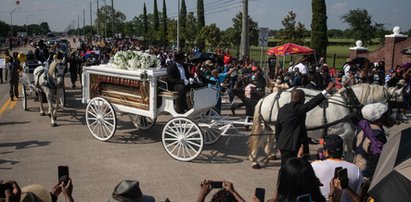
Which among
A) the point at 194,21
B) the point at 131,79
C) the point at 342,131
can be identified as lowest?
the point at 342,131

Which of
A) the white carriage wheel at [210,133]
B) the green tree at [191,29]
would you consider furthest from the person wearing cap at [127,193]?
the green tree at [191,29]

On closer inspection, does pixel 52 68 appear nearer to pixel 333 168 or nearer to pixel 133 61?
pixel 133 61

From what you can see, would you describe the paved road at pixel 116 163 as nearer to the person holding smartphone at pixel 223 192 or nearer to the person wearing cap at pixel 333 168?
the person wearing cap at pixel 333 168

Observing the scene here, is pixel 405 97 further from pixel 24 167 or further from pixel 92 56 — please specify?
pixel 92 56

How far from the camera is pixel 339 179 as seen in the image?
3266 mm

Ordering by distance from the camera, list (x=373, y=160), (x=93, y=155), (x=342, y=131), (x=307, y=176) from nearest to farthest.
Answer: (x=307, y=176)
(x=373, y=160)
(x=342, y=131)
(x=93, y=155)

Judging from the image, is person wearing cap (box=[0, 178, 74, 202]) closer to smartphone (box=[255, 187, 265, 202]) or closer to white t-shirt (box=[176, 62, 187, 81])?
smartphone (box=[255, 187, 265, 202])

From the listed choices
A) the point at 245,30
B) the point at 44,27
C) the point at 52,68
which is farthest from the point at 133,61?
the point at 44,27

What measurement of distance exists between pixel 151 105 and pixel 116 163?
53.7 inches

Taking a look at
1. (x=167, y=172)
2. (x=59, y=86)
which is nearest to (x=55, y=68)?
(x=59, y=86)

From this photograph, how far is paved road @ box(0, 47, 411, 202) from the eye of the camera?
6965 millimetres

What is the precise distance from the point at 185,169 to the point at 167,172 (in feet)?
1.18

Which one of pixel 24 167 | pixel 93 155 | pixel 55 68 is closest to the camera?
pixel 24 167

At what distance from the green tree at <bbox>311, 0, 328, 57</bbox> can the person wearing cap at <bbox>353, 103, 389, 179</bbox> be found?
83.8ft
